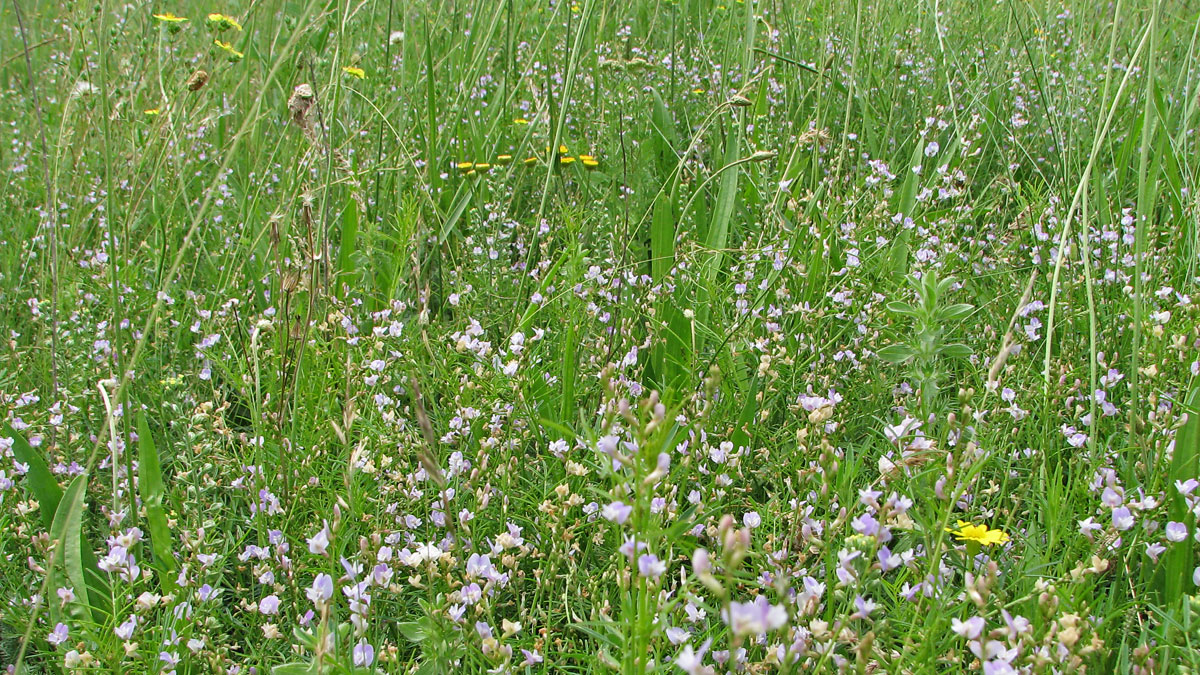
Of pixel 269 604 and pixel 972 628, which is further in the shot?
pixel 269 604

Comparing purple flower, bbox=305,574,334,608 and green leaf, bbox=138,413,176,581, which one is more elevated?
purple flower, bbox=305,574,334,608

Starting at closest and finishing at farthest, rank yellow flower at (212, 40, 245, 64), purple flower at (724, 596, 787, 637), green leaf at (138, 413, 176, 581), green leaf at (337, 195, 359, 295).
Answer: purple flower at (724, 596, 787, 637) → green leaf at (138, 413, 176, 581) → green leaf at (337, 195, 359, 295) → yellow flower at (212, 40, 245, 64)

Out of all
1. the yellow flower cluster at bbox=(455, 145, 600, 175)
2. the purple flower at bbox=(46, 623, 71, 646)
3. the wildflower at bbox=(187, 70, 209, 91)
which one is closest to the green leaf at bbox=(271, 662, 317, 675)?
the purple flower at bbox=(46, 623, 71, 646)

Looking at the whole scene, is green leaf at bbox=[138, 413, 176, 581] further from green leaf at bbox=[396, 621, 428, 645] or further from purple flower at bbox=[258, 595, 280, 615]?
green leaf at bbox=[396, 621, 428, 645]

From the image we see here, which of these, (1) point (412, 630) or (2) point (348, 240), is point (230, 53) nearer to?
(2) point (348, 240)

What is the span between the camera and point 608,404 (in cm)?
108

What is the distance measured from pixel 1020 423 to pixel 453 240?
5.05 feet

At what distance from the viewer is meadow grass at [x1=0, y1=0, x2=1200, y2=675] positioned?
45.2 inches

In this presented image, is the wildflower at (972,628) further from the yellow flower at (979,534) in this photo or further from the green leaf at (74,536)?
the green leaf at (74,536)

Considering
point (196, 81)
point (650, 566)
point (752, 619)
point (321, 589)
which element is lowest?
point (321, 589)

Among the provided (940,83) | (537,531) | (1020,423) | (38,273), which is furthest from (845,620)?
(940,83)

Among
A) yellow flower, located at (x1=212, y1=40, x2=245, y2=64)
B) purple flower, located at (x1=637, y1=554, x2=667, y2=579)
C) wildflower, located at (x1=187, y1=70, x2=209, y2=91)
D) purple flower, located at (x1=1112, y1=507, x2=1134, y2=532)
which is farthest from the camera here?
yellow flower, located at (x1=212, y1=40, x2=245, y2=64)

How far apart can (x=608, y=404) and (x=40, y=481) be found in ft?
3.49

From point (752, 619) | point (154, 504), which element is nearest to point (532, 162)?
point (154, 504)
